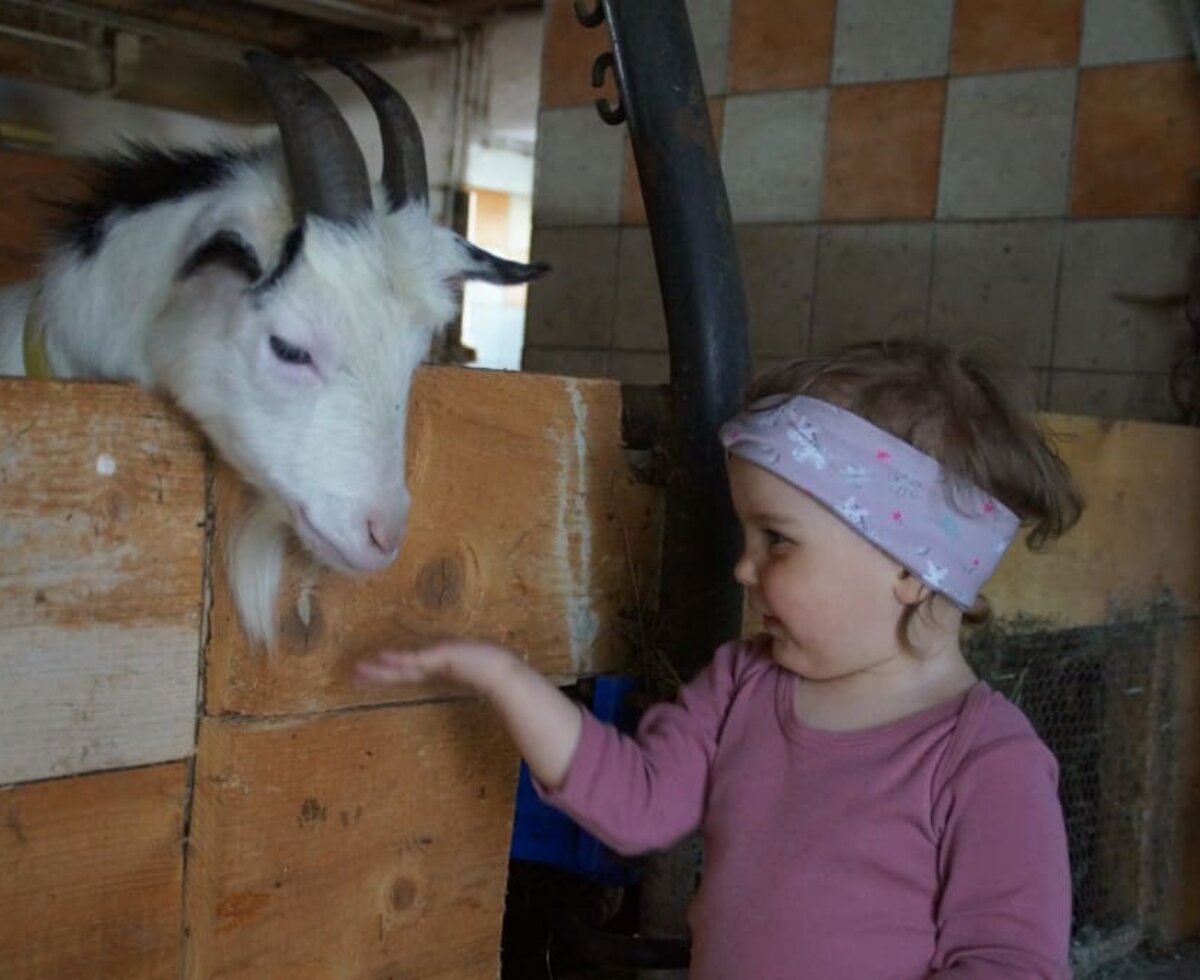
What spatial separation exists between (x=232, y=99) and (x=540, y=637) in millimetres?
7771

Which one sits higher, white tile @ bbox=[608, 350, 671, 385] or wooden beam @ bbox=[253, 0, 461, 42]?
wooden beam @ bbox=[253, 0, 461, 42]

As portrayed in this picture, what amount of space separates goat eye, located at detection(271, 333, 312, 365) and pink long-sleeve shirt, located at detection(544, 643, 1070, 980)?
496 millimetres

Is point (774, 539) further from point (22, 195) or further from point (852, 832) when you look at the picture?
point (22, 195)

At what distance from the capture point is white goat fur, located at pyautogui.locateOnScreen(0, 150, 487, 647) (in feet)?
4.25

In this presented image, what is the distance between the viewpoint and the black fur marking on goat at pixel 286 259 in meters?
1.46

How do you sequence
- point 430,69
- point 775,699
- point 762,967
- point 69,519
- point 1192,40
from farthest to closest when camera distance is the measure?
point 430,69 → point 1192,40 → point 775,699 → point 762,967 → point 69,519

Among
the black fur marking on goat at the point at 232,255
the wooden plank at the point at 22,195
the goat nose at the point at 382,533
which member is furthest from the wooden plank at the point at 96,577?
the wooden plank at the point at 22,195

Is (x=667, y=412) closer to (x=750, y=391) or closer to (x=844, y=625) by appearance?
(x=750, y=391)

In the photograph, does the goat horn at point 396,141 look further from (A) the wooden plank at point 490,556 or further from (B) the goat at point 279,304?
(A) the wooden plank at point 490,556

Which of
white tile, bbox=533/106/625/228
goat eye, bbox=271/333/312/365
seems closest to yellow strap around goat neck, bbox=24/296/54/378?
goat eye, bbox=271/333/312/365

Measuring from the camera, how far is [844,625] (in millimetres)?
1290

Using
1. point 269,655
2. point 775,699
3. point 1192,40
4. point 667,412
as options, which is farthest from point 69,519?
point 1192,40

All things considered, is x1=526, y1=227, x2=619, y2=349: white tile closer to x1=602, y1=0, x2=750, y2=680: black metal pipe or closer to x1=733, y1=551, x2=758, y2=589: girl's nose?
x1=602, y1=0, x2=750, y2=680: black metal pipe

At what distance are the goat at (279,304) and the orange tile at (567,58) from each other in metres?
3.27
